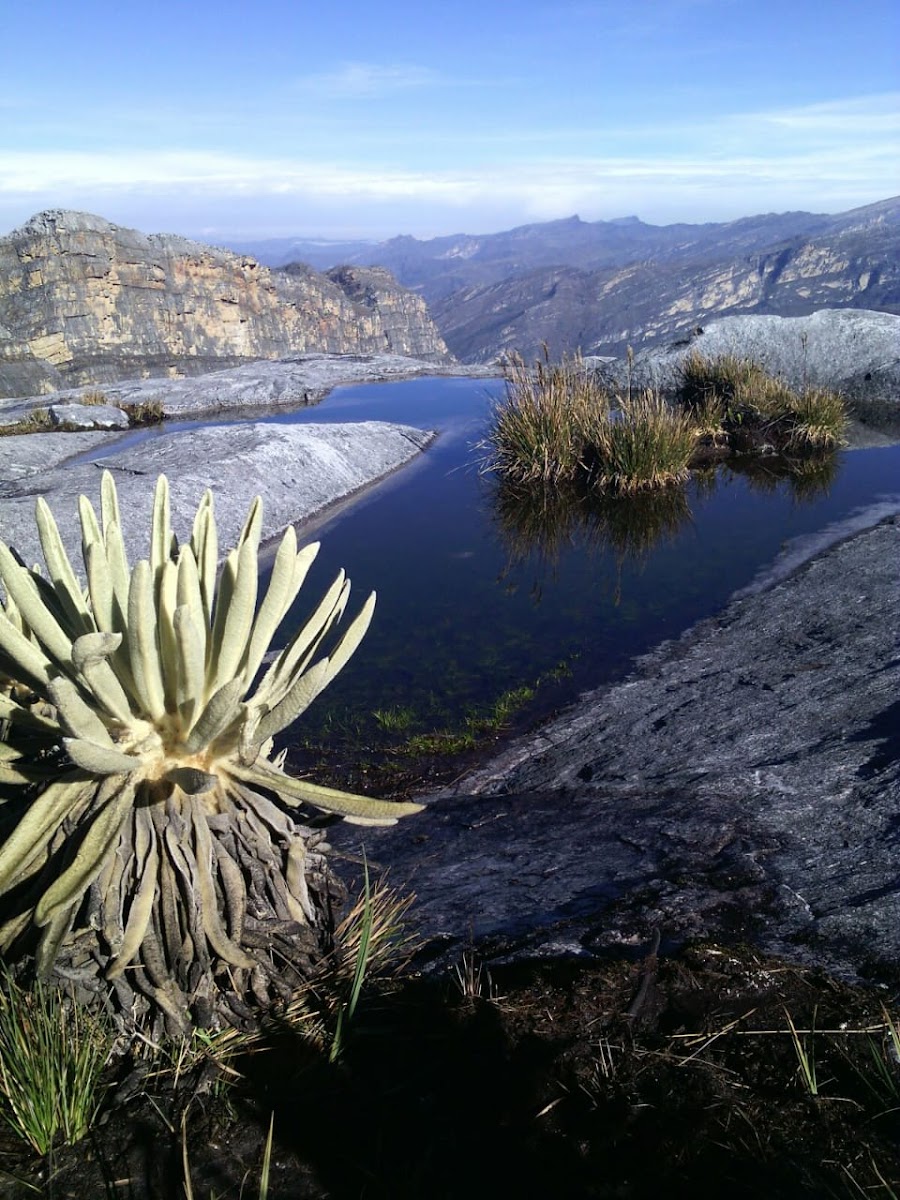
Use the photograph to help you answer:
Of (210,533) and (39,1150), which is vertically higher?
(210,533)

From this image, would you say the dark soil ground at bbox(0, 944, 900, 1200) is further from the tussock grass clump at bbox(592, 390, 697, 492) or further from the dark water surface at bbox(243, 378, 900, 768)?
the tussock grass clump at bbox(592, 390, 697, 492)

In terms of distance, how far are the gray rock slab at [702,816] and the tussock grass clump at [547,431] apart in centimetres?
394

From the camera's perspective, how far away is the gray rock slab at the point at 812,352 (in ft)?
37.1

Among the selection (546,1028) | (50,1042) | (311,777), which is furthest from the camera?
(311,777)

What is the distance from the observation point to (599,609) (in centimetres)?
551

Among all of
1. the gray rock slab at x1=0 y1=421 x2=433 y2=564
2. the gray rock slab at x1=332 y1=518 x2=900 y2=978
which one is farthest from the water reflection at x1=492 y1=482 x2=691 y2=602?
the gray rock slab at x1=332 y1=518 x2=900 y2=978

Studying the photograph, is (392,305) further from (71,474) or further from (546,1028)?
(546,1028)

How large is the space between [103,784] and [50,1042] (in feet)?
1.59

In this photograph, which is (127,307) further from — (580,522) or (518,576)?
(518,576)

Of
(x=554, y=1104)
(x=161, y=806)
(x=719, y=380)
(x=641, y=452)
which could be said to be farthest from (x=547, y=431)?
(x=554, y=1104)

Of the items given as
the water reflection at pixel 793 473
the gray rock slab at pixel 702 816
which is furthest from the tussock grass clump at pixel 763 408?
the gray rock slab at pixel 702 816

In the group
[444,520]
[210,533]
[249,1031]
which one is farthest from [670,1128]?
[444,520]

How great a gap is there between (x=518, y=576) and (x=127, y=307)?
1575 cm

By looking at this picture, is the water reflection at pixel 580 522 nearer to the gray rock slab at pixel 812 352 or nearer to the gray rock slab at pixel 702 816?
the gray rock slab at pixel 702 816
